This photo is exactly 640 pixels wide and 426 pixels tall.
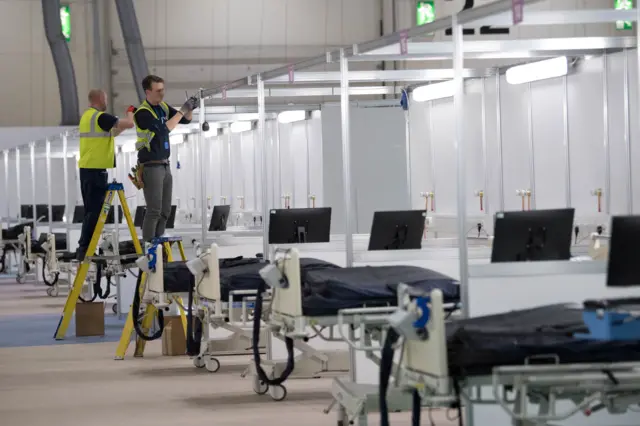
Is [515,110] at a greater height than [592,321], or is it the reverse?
[515,110]

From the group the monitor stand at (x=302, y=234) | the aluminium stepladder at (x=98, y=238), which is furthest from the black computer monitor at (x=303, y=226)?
the aluminium stepladder at (x=98, y=238)

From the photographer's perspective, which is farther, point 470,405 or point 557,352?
point 470,405

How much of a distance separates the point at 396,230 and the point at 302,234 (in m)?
1.22

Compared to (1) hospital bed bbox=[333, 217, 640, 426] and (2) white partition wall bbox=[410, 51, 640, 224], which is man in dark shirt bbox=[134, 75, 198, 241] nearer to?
(2) white partition wall bbox=[410, 51, 640, 224]

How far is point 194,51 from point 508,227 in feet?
51.9

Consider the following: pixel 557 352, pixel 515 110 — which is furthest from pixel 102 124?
pixel 557 352

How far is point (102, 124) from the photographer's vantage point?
41.2ft

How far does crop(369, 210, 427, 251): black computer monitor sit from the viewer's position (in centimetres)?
816

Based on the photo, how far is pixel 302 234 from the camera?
9227 mm

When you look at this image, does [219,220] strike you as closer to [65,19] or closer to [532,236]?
[65,19]

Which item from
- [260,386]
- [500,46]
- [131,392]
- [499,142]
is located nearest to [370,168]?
[499,142]

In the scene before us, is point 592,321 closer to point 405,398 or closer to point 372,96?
point 405,398

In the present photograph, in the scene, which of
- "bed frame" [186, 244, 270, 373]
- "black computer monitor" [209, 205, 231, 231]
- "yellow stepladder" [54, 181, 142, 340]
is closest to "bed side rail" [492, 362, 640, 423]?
"bed frame" [186, 244, 270, 373]

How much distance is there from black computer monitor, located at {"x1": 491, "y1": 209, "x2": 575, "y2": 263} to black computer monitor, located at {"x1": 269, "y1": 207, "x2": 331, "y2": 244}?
2.94 m
